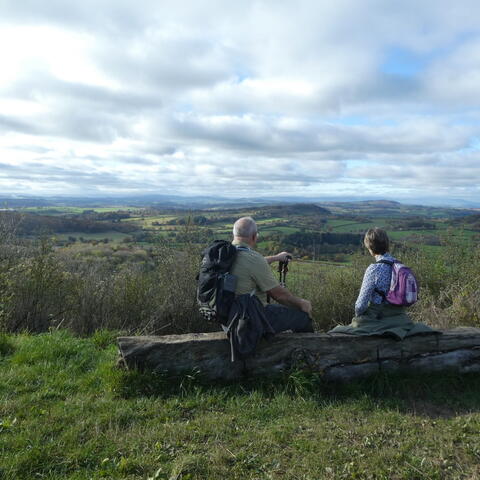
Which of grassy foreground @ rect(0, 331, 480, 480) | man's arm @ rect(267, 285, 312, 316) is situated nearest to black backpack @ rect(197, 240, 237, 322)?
man's arm @ rect(267, 285, 312, 316)

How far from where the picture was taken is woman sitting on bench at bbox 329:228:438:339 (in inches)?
189

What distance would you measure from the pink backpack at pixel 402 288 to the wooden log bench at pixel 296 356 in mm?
551

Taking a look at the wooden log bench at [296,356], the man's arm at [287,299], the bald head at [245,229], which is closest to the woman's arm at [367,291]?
the wooden log bench at [296,356]

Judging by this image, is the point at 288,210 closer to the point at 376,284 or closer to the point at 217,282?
the point at 376,284

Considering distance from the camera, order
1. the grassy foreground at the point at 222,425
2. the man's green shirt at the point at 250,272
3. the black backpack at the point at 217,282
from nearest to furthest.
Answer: the grassy foreground at the point at 222,425 → the black backpack at the point at 217,282 → the man's green shirt at the point at 250,272

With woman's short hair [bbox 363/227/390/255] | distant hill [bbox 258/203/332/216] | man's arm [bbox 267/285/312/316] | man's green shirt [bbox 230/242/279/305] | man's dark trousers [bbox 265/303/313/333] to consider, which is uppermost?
distant hill [bbox 258/203/332/216]

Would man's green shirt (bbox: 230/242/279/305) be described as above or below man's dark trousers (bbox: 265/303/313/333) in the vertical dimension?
above

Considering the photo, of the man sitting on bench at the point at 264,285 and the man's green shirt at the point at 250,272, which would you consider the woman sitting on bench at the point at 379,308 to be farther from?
the man's green shirt at the point at 250,272

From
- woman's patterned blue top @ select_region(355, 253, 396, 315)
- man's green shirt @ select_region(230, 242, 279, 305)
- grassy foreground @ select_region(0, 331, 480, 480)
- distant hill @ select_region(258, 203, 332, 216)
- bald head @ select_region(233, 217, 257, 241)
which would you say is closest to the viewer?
grassy foreground @ select_region(0, 331, 480, 480)

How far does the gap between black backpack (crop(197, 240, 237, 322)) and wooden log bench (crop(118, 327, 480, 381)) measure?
1.38 feet

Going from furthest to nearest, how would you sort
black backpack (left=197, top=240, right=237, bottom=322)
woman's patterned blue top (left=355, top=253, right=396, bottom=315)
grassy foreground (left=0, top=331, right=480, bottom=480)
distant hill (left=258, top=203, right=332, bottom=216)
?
distant hill (left=258, top=203, right=332, bottom=216)
woman's patterned blue top (left=355, top=253, right=396, bottom=315)
black backpack (left=197, top=240, right=237, bottom=322)
grassy foreground (left=0, top=331, right=480, bottom=480)

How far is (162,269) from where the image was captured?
855 centimetres

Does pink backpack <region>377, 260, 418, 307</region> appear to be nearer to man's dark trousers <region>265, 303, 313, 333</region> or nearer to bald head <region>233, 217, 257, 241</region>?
man's dark trousers <region>265, 303, 313, 333</region>

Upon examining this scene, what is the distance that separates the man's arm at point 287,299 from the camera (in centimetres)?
482
